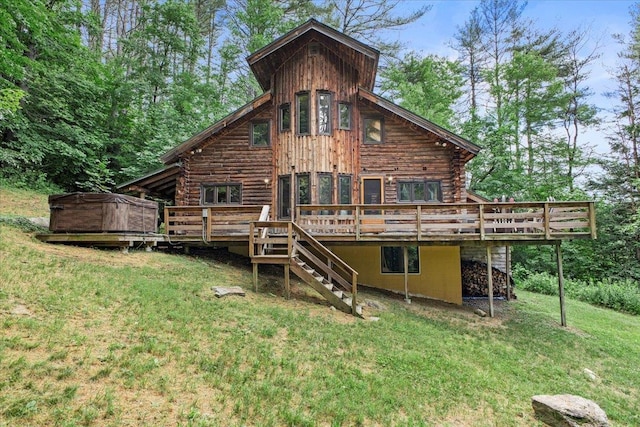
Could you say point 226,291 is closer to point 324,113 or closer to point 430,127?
point 324,113

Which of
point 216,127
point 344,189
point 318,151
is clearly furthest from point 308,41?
point 344,189

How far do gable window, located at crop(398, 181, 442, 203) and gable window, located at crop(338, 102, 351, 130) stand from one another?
3.20m

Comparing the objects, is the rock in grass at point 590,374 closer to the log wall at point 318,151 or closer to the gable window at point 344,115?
the log wall at point 318,151

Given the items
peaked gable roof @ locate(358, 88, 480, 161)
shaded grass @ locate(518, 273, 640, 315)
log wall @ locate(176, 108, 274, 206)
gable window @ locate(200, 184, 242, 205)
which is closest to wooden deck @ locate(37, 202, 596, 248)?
gable window @ locate(200, 184, 242, 205)

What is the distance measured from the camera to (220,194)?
15016mm

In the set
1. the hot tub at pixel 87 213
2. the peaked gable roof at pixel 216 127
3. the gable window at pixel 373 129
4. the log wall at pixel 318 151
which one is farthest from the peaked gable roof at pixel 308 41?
the hot tub at pixel 87 213

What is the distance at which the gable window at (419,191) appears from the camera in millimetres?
14430

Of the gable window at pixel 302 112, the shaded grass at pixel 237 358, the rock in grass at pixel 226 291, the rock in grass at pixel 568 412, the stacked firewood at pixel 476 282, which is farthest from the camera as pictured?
the stacked firewood at pixel 476 282

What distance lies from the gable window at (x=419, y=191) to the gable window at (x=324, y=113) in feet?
12.2

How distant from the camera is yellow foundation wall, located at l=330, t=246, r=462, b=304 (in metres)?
13.9

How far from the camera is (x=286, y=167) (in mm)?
14242

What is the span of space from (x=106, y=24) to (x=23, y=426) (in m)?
34.2

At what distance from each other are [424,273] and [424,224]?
355 cm

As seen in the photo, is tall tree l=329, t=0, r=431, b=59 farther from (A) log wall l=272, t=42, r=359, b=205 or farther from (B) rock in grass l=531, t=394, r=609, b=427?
(B) rock in grass l=531, t=394, r=609, b=427
